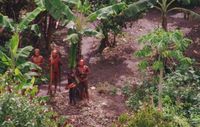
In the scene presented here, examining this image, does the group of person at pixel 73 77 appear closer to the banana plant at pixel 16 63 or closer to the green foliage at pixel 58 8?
the banana plant at pixel 16 63

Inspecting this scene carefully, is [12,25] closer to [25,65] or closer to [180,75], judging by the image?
[25,65]

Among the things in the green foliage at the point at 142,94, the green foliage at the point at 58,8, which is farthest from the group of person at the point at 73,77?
the green foliage at the point at 142,94

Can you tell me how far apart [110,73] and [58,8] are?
4266 mm

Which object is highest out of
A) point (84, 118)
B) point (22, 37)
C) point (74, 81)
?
point (22, 37)

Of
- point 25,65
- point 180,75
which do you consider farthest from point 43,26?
point 180,75

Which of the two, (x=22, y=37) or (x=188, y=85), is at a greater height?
(x=22, y=37)

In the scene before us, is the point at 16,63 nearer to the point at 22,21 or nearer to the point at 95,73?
the point at 22,21

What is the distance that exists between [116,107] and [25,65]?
3168 millimetres

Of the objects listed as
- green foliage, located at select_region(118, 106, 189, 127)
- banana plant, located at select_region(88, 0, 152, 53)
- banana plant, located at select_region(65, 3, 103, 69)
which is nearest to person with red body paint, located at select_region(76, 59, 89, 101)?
banana plant, located at select_region(65, 3, 103, 69)

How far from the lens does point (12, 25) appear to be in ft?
46.0

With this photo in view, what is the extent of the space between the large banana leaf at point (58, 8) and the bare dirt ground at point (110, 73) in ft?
8.88

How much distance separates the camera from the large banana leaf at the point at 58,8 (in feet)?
42.1

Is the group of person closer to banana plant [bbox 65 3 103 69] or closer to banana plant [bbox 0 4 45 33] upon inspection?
banana plant [bbox 65 3 103 69]

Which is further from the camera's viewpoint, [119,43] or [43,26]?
[119,43]
